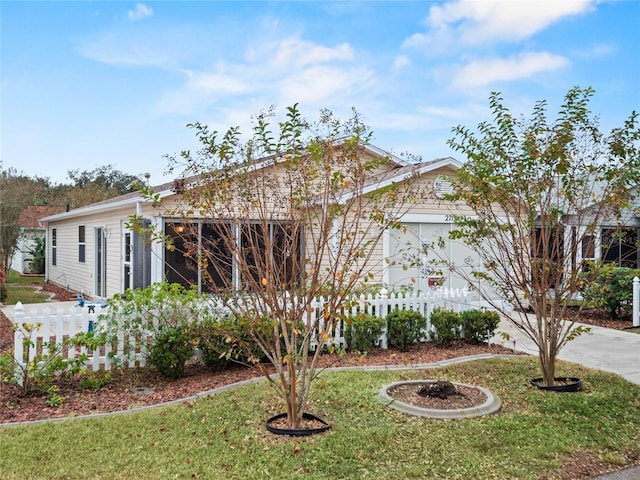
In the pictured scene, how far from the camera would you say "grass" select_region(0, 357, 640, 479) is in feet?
12.5

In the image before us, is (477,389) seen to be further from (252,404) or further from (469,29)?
(469,29)

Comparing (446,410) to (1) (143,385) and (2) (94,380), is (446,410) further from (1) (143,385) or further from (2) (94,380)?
(2) (94,380)

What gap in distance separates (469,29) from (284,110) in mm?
7246

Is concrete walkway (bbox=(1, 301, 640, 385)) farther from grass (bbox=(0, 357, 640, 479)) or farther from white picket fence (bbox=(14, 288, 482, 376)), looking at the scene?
white picket fence (bbox=(14, 288, 482, 376))

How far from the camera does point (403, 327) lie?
26.3 ft

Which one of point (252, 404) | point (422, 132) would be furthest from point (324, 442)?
point (422, 132)

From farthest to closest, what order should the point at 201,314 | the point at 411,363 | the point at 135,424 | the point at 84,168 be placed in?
the point at 84,168 → the point at 411,363 → the point at 201,314 → the point at 135,424

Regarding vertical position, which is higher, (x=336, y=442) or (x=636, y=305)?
(x=636, y=305)

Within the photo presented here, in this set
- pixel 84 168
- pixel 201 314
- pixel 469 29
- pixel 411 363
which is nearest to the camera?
pixel 201 314

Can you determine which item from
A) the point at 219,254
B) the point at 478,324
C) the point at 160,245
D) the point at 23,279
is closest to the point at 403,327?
the point at 478,324

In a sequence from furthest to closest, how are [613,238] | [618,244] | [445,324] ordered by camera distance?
[618,244], [445,324], [613,238]

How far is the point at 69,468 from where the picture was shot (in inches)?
152

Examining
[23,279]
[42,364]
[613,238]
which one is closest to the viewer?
[42,364]

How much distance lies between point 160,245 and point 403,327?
686 centimetres
